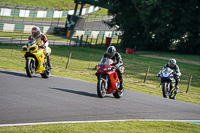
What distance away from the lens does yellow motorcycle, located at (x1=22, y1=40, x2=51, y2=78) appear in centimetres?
1345

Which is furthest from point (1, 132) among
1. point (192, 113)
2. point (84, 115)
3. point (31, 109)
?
point (192, 113)

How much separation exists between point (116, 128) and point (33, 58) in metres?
6.59

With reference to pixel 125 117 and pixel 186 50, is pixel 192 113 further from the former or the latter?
pixel 186 50

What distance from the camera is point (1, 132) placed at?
6207mm

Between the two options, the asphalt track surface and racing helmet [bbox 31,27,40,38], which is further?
racing helmet [bbox 31,27,40,38]

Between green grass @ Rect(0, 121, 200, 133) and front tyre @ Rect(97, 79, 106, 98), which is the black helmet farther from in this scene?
green grass @ Rect(0, 121, 200, 133)

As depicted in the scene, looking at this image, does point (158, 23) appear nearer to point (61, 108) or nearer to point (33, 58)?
point (33, 58)

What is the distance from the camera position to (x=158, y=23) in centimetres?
4259

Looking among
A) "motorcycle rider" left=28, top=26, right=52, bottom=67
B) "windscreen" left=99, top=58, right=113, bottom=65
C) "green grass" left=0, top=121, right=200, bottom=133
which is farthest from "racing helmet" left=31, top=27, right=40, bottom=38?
"green grass" left=0, top=121, right=200, bottom=133

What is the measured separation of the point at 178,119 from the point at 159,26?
1310 inches

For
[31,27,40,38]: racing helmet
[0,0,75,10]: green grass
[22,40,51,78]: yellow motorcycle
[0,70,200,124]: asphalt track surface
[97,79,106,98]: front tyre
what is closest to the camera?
[0,70,200,124]: asphalt track surface

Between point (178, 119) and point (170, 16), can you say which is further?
point (170, 16)

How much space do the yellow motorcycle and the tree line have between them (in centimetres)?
2858

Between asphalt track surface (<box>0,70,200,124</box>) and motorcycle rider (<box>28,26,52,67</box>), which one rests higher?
motorcycle rider (<box>28,26,52,67</box>)
